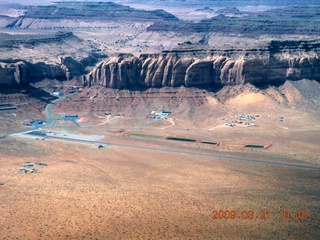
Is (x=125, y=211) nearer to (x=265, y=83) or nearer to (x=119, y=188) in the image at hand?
(x=119, y=188)

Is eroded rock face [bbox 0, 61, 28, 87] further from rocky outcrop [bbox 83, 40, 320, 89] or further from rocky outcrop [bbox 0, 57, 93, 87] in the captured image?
rocky outcrop [bbox 83, 40, 320, 89]

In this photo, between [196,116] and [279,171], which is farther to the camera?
[196,116]

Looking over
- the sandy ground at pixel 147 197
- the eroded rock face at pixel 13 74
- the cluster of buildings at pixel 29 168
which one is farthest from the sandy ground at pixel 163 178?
the eroded rock face at pixel 13 74

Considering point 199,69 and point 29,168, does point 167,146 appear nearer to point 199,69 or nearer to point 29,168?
point 29,168

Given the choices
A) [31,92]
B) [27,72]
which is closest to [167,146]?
[31,92]

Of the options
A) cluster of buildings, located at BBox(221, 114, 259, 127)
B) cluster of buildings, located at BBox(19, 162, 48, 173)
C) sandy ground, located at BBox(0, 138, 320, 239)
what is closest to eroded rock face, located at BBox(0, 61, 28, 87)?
sandy ground, located at BBox(0, 138, 320, 239)

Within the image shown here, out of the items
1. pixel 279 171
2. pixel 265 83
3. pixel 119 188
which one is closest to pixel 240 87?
pixel 265 83
